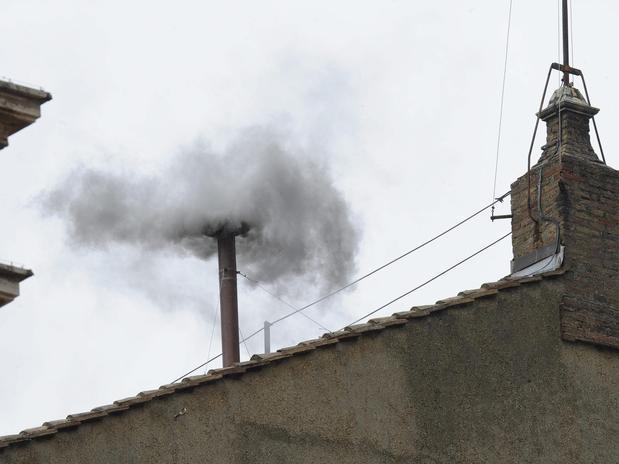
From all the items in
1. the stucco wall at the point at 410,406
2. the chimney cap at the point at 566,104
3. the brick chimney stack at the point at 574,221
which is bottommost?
the stucco wall at the point at 410,406

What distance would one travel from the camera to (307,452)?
59.8ft

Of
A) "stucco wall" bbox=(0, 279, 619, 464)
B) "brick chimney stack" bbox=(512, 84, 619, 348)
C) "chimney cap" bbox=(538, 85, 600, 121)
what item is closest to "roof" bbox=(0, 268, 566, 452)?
"stucco wall" bbox=(0, 279, 619, 464)

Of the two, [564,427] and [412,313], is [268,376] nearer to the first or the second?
[412,313]

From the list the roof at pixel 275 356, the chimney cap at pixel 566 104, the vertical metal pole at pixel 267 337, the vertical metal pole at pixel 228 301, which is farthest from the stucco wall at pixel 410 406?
the vertical metal pole at pixel 228 301

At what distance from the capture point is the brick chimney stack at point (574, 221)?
803 inches

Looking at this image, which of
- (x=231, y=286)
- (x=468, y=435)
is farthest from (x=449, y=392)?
(x=231, y=286)

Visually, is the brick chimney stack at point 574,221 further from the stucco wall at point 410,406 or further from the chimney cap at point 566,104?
the stucco wall at point 410,406

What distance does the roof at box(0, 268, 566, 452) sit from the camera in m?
17.4

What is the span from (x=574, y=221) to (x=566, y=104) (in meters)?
1.70

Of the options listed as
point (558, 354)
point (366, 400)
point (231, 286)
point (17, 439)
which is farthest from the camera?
point (231, 286)

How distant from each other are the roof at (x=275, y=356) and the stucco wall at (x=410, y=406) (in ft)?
0.21

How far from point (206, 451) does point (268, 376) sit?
0.96 meters

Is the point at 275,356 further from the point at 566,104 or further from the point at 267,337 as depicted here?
the point at 267,337

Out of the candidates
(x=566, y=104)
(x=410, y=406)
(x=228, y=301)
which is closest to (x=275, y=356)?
(x=410, y=406)
